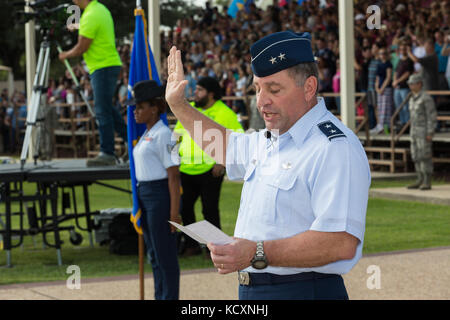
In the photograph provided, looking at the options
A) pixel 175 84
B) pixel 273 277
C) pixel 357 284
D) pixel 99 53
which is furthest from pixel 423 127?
pixel 273 277

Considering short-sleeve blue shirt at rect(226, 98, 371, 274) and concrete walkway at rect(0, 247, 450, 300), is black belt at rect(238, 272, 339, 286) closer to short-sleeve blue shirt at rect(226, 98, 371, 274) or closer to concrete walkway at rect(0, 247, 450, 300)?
short-sleeve blue shirt at rect(226, 98, 371, 274)

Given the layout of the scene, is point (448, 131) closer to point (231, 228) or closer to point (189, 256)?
point (231, 228)

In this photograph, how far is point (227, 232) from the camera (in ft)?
35.3

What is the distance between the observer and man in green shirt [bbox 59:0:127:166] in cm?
907

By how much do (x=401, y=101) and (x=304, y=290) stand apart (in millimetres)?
14366

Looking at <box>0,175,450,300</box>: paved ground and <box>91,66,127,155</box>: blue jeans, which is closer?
<box>0,175,450,300</box>: paved ground

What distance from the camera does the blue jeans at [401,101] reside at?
16.6 metres

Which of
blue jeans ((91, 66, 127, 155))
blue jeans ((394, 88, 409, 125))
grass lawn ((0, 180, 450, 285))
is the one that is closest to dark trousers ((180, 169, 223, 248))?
grass lawn ((0, 180, 450, 285))

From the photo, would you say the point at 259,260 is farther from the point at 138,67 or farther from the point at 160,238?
the point at 138,67

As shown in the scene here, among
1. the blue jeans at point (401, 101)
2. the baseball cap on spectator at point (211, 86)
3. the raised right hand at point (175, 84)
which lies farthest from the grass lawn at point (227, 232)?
the raised right hand at point (175, 84)

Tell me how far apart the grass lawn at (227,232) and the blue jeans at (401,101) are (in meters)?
3.63

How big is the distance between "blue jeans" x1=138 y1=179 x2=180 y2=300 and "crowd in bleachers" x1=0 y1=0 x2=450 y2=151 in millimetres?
5208
